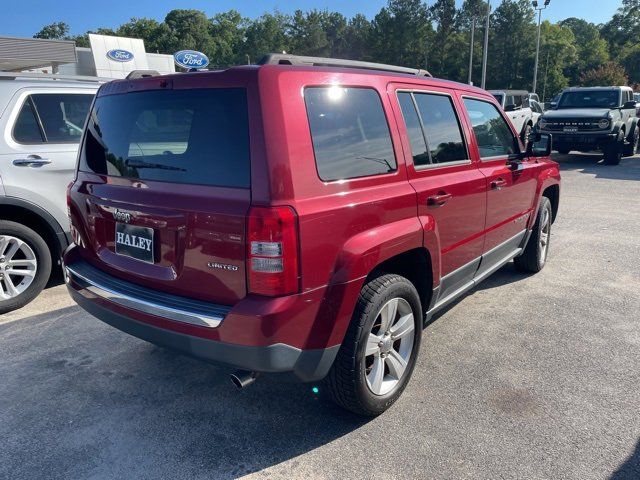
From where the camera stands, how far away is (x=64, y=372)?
3.26m

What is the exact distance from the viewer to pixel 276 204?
2.06 metres

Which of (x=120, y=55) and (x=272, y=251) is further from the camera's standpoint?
(x=120, y=55)

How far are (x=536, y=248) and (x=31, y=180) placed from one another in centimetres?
486

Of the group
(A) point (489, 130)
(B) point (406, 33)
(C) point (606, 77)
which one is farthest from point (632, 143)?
(B) point (406, 33)

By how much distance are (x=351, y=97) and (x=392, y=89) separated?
1.29ft

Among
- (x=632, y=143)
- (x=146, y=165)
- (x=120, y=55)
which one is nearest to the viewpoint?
(x=146, y=165)

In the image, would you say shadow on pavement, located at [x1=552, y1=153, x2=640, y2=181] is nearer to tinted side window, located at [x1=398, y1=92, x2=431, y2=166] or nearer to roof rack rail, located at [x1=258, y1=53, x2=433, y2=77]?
tinted side window, located at [x1=398, y1=92, x2=431, y2=166]

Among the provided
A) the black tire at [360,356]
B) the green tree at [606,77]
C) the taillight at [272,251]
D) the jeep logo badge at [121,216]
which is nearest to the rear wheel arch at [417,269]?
the black tire at [360,356]

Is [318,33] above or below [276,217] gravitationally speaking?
above

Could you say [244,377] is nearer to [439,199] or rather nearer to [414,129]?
[439,199]

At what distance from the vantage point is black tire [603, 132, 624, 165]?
13.5m

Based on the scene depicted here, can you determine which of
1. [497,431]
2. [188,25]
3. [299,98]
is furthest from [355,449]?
[188,25]

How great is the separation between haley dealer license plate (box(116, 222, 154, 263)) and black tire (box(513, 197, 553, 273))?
12.7ft

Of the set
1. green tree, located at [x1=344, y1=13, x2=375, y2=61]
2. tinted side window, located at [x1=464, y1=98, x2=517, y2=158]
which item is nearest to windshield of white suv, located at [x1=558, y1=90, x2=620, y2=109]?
tinted side window, located at [x1=464, y1=98, x2=517, y2=158]
